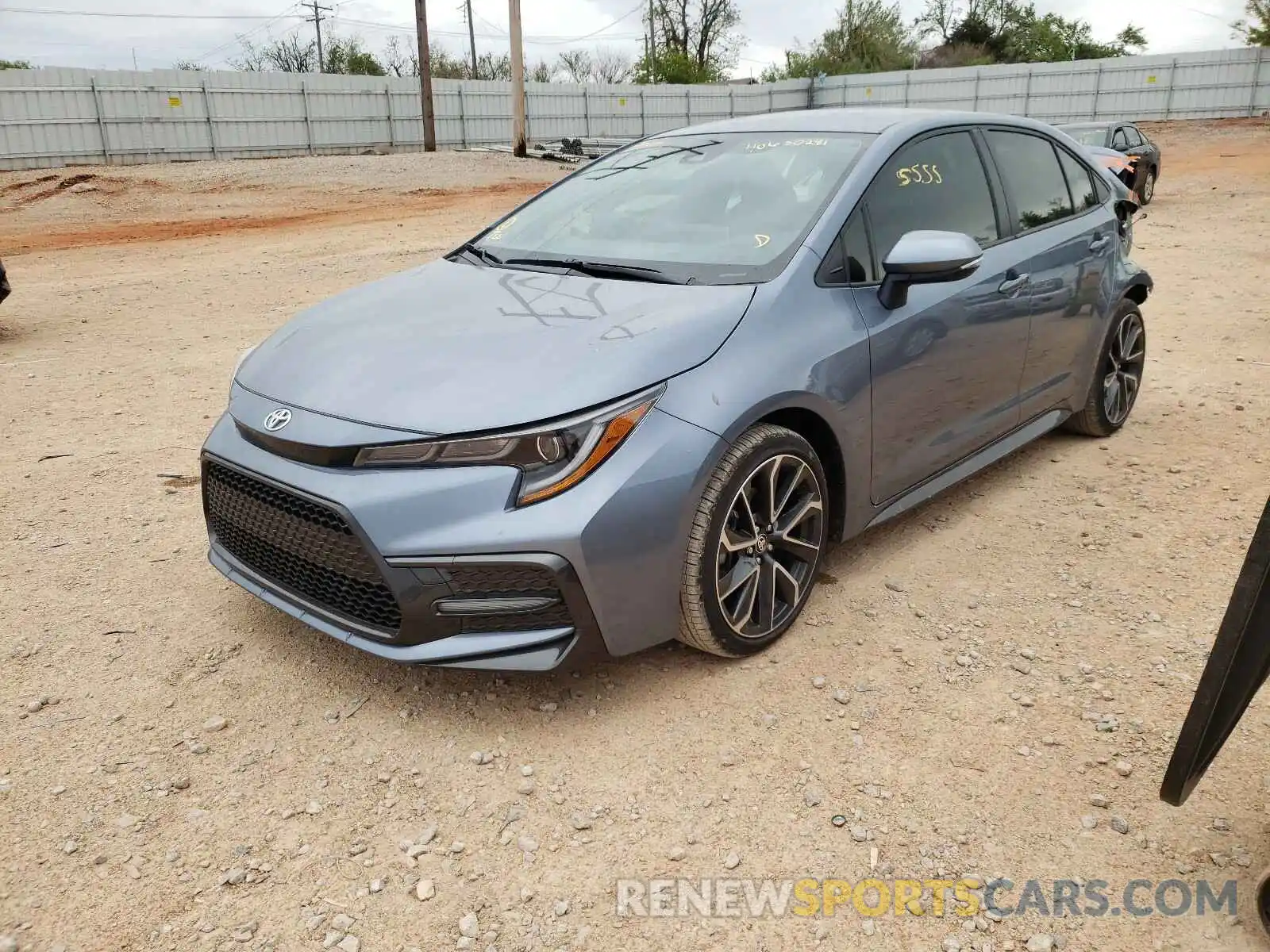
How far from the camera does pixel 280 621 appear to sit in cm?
346

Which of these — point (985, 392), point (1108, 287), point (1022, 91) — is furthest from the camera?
point (1022, 91)

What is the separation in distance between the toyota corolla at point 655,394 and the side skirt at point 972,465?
0.06ft

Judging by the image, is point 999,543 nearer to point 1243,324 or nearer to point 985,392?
point 985,392

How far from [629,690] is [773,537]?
66 centimetres

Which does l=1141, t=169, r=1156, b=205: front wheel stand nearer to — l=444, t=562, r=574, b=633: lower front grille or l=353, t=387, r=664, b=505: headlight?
l=353, t=387, r=664, b=505: headlight

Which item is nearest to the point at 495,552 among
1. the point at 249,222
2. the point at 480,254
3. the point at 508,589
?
the point at 508,589

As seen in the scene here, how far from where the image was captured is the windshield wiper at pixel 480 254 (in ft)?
12.7

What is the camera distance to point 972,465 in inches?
160

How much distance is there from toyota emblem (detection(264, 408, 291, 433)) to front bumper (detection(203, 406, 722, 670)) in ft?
0.32

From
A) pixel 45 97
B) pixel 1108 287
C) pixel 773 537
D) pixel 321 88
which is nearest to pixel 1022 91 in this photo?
pixel 321 88

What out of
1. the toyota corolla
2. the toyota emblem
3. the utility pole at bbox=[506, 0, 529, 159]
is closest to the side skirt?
the toyota corolla

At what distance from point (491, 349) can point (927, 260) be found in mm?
1447

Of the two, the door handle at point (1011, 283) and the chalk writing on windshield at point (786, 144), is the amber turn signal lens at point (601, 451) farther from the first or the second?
the door handle at point (1011, 283)

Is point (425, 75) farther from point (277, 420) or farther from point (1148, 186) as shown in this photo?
point (277, 420)
